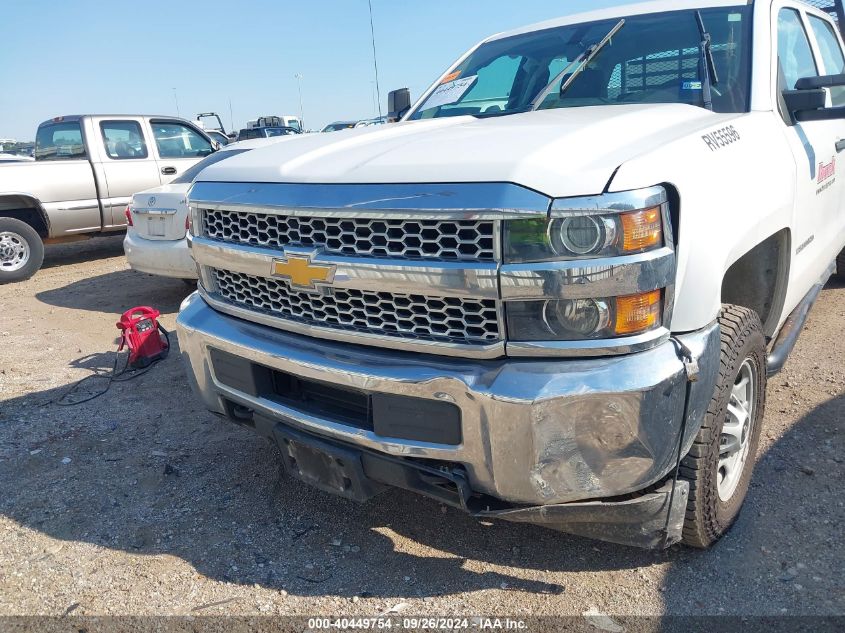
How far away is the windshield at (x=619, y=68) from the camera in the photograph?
9.77ft

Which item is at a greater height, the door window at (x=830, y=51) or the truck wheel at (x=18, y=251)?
the door window at (x=830, y=51)

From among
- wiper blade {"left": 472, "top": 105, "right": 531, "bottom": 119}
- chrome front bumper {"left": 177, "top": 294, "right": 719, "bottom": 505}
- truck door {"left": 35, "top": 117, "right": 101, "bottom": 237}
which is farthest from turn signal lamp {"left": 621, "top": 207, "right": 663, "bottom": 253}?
truck door {"left": 35, "top": 117, "right": 101, "bottom": 237}

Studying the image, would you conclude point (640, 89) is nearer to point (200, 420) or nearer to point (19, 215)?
point (200, 420)

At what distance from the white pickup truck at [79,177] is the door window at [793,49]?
7835 millimetres

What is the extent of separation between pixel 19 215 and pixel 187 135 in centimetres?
246

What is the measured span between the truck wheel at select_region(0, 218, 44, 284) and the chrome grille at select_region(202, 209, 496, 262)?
22.6ft

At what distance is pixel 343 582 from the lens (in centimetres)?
242

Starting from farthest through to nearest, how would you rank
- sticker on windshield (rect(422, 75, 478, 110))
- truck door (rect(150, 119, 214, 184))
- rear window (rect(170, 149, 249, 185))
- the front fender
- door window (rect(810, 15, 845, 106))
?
truck door (rect(150, 119, 214, 184)) < rear window (rect(170, 149, 249, 185)) < door window (rect(810, 15, 845, 106)) < sticker on windshield (rect(422, 75, 478, 110)) < the front fender

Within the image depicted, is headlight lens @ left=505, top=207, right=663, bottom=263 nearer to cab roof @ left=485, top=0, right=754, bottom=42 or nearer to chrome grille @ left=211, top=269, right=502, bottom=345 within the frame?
chrome grille @ left=211, top=269, right=502, bottom=345

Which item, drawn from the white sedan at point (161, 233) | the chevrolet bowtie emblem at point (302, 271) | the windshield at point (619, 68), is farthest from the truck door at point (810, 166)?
the white sedan at point (161, 233)

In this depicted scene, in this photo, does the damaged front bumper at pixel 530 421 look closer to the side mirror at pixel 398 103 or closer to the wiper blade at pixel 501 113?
the wiper blade at pixel 501 113

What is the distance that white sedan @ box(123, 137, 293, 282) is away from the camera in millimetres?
6148

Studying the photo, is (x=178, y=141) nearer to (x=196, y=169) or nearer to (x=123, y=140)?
(x=123, y=140)

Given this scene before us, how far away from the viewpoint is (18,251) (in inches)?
320
